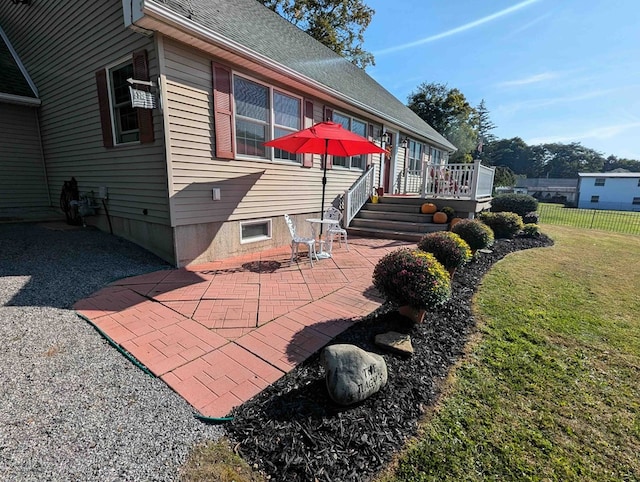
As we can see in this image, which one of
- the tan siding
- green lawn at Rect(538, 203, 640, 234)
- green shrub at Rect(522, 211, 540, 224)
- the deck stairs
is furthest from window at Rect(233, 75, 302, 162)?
green lawn at Rect(538, 203, 640, 234)

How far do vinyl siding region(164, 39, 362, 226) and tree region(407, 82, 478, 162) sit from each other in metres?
24.7

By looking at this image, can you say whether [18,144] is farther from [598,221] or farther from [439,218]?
[598,221]

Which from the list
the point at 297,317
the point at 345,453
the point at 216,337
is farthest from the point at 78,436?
the point at 297,317

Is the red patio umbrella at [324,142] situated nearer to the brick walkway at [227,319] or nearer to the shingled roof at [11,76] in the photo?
the brick walkway at [227,319]

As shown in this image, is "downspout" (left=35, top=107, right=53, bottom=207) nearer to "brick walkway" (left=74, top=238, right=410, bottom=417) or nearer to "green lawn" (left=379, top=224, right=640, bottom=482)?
"brick walkway" (left=74, top=238, right=410, bottom=417)

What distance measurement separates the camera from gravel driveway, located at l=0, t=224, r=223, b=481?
1560 mm

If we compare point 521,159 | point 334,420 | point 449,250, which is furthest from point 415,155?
point 521,159

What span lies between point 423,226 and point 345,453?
6.93 meters

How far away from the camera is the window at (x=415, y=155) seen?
13352mm

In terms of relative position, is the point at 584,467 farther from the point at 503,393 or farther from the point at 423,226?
the point at 423,226

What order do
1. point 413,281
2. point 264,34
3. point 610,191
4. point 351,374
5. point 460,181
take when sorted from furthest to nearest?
1. point 610,191
2. point 460,181
3. point 264,34
4. point 413,281
5. point 351,374

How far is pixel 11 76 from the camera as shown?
24.6 feet

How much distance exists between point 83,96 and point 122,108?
1549mm

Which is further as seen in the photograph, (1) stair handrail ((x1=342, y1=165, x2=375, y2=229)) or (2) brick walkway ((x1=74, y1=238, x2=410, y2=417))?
(1) stair handrail ((x1=342, y1=165, x2=375, y2=229))
